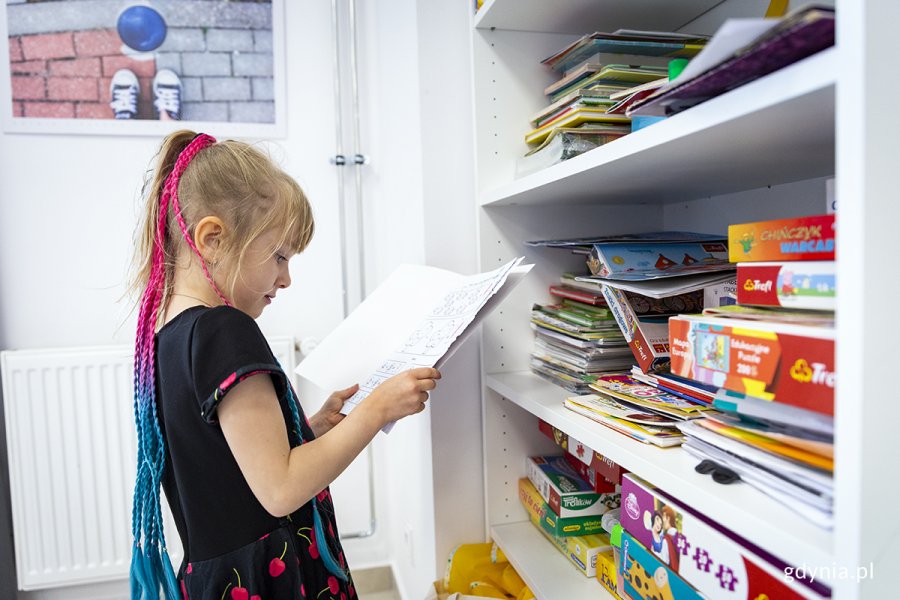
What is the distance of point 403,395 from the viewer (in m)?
0.78

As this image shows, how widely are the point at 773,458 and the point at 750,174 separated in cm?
45

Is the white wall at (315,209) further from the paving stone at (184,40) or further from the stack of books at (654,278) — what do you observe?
the stack of books at (654,278)

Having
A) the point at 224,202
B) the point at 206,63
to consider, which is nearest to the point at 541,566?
the point at 224,202

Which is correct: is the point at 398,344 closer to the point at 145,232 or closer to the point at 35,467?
the point at 145,232

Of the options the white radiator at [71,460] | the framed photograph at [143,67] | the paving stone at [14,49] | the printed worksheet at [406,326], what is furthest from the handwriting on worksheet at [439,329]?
the paving stone at [14,49]

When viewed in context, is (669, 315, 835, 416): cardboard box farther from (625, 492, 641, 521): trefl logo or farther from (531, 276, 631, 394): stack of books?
(531, 276, 631, 394): stack of books

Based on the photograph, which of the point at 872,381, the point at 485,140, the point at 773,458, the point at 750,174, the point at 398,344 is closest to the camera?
the point at 872,381

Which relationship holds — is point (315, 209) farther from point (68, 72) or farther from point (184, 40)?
point (68, 72)

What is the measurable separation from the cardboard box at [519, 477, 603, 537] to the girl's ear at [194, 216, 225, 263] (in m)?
0.71

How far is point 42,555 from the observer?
57.6 inches

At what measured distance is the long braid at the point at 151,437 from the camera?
2.59 feet

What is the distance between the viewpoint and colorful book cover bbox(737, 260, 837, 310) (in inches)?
18.1

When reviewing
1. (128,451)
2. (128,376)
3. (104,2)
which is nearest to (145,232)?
(128,376)

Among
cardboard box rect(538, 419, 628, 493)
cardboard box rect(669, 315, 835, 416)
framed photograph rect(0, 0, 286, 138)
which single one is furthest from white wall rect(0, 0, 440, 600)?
cardboard box rect(669, 315, 835, 416)
